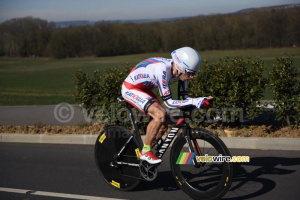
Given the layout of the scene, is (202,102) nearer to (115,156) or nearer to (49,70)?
(115,156)

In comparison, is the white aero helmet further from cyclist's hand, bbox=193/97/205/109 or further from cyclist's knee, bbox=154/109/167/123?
cyclist's knee, bbox=154/109/167/123

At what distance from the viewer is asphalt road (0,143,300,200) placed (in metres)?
4.94

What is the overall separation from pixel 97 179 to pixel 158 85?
2042mm

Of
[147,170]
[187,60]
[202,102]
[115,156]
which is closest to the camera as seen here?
[202,102]

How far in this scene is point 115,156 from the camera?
5227 mm

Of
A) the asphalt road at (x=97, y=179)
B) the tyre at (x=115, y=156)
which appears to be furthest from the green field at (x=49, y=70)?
the tyre at (x=115, y=156)

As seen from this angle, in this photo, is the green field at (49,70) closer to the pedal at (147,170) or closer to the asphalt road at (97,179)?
the asphalt road at (97,179)

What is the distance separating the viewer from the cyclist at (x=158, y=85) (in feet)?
14.4

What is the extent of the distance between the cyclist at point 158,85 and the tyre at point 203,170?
281mm

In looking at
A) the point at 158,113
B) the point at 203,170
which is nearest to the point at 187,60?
the point at 158,113

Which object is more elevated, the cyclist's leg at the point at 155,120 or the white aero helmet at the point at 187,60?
the white aero helmet at the point at 187,60

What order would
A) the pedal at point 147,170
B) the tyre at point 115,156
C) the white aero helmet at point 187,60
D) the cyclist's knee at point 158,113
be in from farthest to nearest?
the tyre at point 115,156, the pedal at point 147,170, the cyclist's knee at point 158,113, the white aero helmet at point 187,60

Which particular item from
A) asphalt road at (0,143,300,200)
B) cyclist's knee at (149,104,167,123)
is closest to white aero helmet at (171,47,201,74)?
cyclist's knee at (149,104,167,123)

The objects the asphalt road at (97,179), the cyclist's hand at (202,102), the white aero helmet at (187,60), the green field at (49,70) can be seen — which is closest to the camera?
the cyclist's hand at (202,102)
